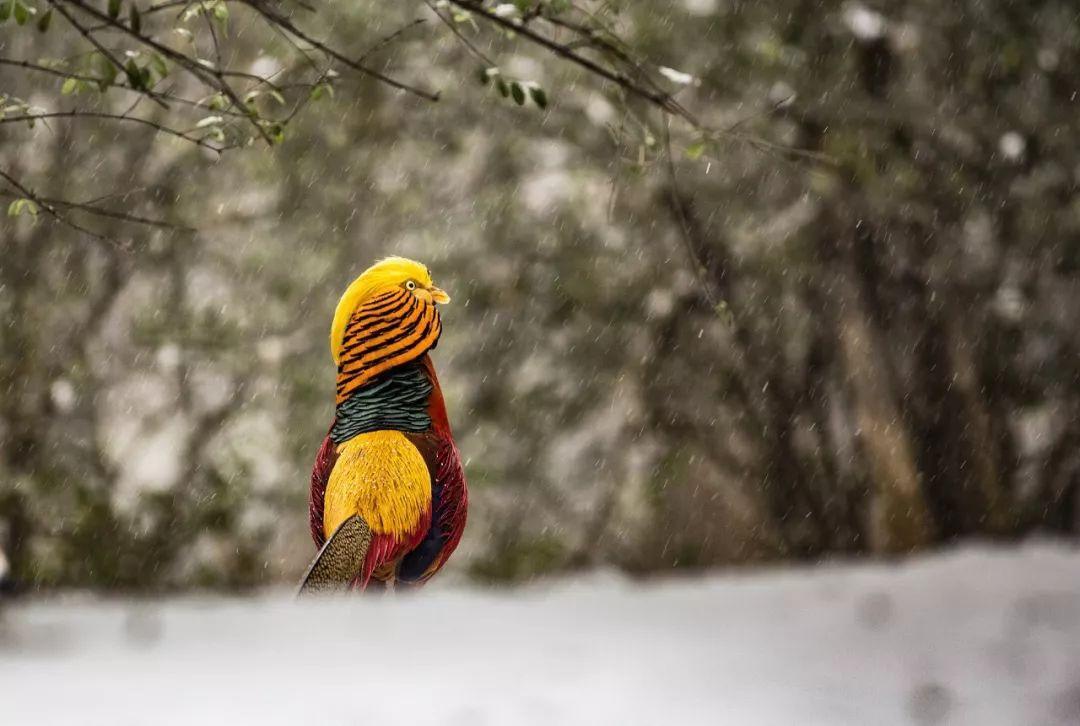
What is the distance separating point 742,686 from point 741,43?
11.1ft

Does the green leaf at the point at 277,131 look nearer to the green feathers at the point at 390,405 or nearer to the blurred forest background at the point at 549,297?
the green feathers at the point at 390,405

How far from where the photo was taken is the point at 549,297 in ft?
20.8

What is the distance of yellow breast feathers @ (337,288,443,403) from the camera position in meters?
1.92

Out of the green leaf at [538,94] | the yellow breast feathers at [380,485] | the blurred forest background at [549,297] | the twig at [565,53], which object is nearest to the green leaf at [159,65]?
the twig at [565,53]

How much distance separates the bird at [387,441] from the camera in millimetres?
Result: 1891

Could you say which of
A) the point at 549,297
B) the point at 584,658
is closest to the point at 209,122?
the point at 584,658

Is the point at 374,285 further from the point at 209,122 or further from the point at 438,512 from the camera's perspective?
the point at 209,122

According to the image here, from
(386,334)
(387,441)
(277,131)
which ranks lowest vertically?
(387,441)

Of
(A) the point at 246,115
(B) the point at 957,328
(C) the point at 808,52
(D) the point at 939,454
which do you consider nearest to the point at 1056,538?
(D) the point at 939,454

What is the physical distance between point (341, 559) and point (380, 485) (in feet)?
0.44

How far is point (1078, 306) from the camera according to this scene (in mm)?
5816

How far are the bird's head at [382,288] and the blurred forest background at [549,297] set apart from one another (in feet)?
11.9

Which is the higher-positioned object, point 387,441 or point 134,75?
point 134,75

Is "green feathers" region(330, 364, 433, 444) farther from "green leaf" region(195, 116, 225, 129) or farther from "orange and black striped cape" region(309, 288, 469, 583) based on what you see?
"green leaf" region(195, 116, 225, 129)
